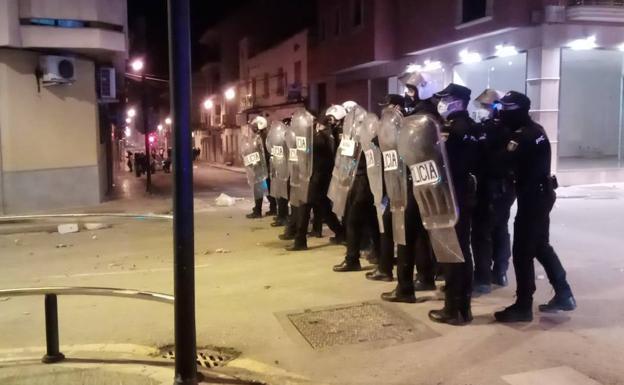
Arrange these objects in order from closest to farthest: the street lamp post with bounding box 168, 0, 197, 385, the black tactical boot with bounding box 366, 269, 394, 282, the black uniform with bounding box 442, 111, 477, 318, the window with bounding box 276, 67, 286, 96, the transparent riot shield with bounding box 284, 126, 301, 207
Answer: the street lamp post with bounding box 168, 0, 197, 385 → the black uniform with bounding box 442, 111, 477, 318 → the black tactical boot with bounding box 366, 269, 394, 282 → the transparent riot shield with bounding box 284, 126, 301, 207 → the window with bounding box 276, 67, 286, 96

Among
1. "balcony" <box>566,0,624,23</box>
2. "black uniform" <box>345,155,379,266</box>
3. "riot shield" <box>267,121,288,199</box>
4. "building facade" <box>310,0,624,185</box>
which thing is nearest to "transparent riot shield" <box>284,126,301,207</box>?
"riot shield" <box>267,121,288,199</box>

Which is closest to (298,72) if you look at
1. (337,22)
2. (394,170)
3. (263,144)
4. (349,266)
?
(337,22)

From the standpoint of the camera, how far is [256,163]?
12.1 metres

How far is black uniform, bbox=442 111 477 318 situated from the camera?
17.5 feet

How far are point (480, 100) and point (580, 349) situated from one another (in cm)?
311

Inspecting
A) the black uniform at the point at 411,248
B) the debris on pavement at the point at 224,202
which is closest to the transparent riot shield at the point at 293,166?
the black uniform at the point at 411,248

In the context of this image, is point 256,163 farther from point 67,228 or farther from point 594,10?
point 594,10

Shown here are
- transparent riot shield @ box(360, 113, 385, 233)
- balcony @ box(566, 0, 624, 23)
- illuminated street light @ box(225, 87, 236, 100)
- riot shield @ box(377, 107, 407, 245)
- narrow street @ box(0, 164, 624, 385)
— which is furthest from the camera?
illuminated street light @ box(225, 87, 236, 100)

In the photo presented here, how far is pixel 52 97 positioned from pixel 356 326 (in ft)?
37.8

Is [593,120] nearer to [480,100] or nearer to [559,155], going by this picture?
[559,155]

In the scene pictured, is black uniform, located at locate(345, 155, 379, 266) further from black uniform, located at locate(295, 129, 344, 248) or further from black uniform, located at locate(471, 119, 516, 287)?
black uniform, located at locate(471, 119, 516, 287)

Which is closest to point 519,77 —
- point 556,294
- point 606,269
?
point 606,269

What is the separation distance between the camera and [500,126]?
20.9 ft

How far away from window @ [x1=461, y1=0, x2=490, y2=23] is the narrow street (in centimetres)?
939
